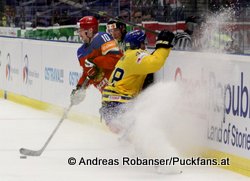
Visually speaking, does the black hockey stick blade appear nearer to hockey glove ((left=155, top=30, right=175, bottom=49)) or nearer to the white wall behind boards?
hockey glove ((left=155, top=30, right=175, bottom=49))

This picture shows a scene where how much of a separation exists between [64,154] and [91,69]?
965 mm

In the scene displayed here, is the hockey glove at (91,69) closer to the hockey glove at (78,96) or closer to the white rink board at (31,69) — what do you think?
the hockey glove at (78,96)

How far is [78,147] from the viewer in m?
9.16

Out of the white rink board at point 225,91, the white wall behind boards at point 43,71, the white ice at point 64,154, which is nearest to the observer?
the white ice at point 64,154

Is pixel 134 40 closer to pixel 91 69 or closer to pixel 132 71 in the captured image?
pixel 132 71

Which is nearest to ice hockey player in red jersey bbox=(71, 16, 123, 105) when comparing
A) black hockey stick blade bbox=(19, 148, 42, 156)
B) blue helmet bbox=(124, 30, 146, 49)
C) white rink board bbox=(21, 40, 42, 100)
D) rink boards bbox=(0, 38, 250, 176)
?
rink boards bbox=(0, 38, 250, 176)

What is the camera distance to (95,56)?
29.3 feet

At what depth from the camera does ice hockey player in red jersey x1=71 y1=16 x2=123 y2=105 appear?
28.9ft

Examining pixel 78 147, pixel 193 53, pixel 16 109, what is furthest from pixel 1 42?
pixel 193 53

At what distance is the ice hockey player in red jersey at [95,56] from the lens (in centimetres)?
881

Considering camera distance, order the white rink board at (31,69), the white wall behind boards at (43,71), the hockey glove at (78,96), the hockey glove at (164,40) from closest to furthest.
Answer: the hockey glove at (164,40) → the hockey glove at (78,96) → the white wall behind boards at (43,71) → the white rink board at (31,69)

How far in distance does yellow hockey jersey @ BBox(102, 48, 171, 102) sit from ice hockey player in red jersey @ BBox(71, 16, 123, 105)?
0.88m

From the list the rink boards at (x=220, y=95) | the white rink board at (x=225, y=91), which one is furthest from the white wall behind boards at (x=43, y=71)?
the white rink board at (x=225, y=91)

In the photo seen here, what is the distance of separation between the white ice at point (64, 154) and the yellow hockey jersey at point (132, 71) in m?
0.68
